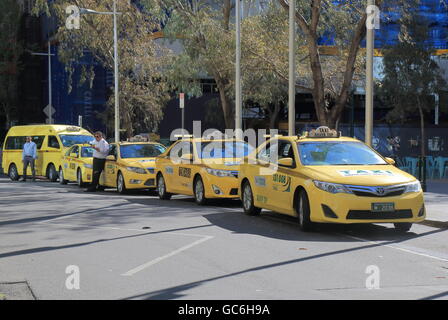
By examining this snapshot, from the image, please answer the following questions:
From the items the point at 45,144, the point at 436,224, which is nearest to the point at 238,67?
the point at 45,144

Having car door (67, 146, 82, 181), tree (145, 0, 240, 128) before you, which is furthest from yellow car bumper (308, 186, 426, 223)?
tree (145, 0, 240, 128)

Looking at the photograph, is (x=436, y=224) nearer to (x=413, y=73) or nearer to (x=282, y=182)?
(x=282, y=182)

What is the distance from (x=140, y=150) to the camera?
22297 mm

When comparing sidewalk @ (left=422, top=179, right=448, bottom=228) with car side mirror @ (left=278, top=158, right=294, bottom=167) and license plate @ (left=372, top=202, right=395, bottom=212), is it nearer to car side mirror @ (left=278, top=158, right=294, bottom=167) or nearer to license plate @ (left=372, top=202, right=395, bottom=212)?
license plate @ (left=372, top=202, right=395, bottom=212)

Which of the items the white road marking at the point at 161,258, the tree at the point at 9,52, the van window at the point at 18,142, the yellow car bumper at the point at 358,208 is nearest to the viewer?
the white road marking at the point at 161,258

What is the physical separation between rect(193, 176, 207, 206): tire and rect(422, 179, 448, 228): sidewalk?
196 inches

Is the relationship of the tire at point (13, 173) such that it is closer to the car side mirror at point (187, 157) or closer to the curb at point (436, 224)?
the car side mirror at point (187, 157)

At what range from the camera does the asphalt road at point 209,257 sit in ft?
25.6

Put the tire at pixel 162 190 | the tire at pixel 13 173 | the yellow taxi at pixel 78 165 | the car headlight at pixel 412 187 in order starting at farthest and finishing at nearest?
1. the tire at pixel 13 173
2. the yellow taxi at pixel 78 165
3. the tire at pixel 162 190
4. the car headlight at pixel 412 187

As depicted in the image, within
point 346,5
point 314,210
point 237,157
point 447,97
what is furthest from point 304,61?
point 314,210

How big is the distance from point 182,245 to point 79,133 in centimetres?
1961

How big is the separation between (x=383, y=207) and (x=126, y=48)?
26788 mm

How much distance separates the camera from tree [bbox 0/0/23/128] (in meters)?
55.6

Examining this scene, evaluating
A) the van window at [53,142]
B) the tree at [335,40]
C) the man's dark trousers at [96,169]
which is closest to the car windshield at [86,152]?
the man's dark trousers at [96,169]
